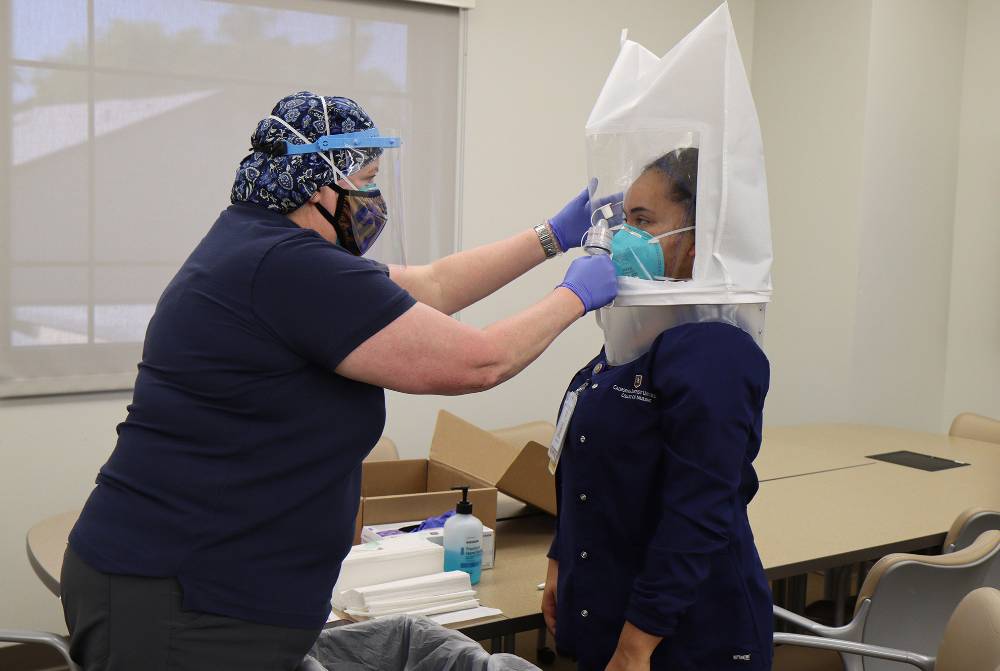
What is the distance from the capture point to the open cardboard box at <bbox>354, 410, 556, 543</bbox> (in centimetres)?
226

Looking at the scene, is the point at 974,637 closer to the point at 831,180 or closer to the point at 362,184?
the point at 362,184

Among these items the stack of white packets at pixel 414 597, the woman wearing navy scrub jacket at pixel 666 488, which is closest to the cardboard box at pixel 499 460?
the stack of white packets at pixel 414 597

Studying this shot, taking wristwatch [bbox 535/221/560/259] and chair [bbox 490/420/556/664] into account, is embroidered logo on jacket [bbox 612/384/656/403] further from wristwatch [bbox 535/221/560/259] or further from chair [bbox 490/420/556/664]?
chair [bbox 490/420/556/664]

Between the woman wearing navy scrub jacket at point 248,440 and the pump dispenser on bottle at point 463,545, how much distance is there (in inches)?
23.5

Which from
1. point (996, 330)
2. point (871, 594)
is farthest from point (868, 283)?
point (871, 594)

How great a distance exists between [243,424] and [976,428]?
3.61m

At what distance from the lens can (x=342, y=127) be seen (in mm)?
1523

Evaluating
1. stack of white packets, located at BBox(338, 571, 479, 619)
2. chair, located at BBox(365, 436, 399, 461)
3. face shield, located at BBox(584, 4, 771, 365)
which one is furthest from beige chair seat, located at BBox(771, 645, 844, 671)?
chair, located at BBox(365, 436, 399, 461)

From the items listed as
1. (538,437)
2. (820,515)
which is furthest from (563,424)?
(538,437)

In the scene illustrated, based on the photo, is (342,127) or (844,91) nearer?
(342,127)

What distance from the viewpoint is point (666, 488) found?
147 centimetres

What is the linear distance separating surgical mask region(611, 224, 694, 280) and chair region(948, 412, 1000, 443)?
9.89 feet

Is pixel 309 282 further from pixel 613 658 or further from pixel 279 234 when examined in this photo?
pixel 613 658

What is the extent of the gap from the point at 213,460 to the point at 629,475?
2.11 ft
